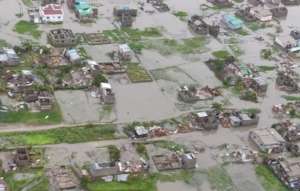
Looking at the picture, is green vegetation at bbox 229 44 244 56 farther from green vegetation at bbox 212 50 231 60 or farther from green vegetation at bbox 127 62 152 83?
green vegetation at bbox 127 62 152 83

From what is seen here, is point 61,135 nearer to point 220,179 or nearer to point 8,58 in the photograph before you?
point 220,179

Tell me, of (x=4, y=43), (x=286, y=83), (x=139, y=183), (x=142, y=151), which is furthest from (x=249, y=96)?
(x=4, y=43)

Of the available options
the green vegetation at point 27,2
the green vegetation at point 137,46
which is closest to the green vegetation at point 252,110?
the green vegetation at point 137,46

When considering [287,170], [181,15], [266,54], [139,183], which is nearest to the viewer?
[139,183]

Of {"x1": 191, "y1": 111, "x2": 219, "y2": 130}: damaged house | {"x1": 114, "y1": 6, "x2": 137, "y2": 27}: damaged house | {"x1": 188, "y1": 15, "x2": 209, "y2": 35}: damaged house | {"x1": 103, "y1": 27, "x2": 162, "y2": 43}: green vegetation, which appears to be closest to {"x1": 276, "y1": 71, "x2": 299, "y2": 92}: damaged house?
{"x1": 191, "y1": 111, "x2": 219, "y2": 130}: damaged house

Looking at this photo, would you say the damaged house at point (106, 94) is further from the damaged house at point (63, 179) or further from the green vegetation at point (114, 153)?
the damaged house at point (63, 179)

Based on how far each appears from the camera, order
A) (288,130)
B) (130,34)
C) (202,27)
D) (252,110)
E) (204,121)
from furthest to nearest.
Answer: (202,27)
(130,34)
(252,110)
(204,121)
(288,130)
